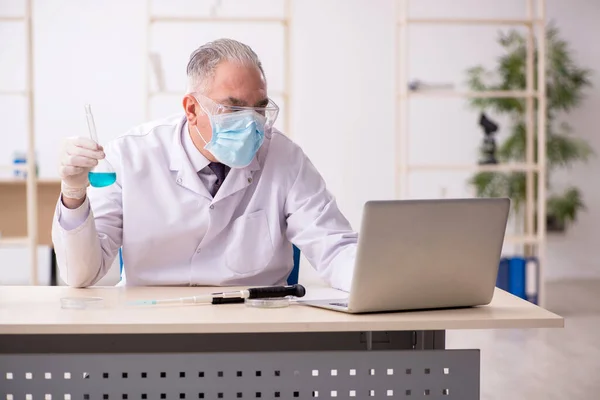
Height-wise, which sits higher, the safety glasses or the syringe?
the safety glasses

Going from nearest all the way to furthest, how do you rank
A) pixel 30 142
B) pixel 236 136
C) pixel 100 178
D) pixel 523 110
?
pixel 100 178 → pixel 236 136 → pixel 30 142 → pixel 523 110

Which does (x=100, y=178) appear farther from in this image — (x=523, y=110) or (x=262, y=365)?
(x=523, y=110)

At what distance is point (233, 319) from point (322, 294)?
0.42 metres

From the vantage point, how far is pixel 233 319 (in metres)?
1.48

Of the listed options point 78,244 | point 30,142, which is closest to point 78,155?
point 78,244

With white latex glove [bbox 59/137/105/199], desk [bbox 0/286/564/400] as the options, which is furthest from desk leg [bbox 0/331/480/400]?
white latex glove [bbox 59/137/105/199]

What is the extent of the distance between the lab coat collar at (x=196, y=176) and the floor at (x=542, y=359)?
1.51 metres

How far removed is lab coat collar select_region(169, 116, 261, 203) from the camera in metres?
2.14

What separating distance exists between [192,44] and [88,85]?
879mm

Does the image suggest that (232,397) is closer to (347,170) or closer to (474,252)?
(474,252)

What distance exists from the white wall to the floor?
1.95 m

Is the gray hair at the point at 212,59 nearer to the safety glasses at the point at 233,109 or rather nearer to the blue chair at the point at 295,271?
the safety glasses at the point at 233,109

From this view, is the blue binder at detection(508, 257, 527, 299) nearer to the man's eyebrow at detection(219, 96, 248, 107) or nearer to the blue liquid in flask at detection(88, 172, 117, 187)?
the man's eyebrow at detection(219, 96, 248, 107)

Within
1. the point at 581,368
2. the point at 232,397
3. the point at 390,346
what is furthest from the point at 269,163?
the point at 581,368
